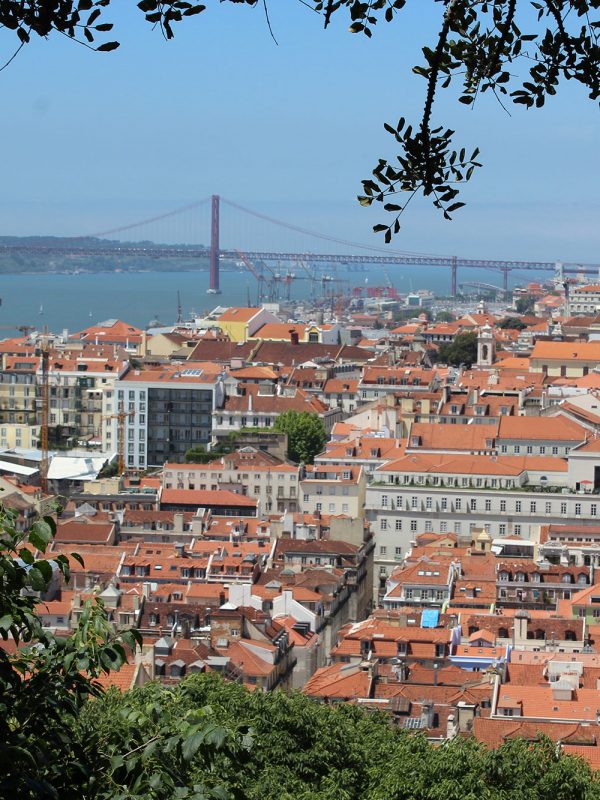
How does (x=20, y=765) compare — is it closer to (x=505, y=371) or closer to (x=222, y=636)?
(x=222, y=636)

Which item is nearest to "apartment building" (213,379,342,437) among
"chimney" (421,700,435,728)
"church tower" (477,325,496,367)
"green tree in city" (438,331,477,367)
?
"church tower" (477,325,496,367)

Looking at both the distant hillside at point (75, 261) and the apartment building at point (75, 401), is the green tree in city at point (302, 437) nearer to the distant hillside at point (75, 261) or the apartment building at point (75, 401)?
the apartment building at point (75, 401)

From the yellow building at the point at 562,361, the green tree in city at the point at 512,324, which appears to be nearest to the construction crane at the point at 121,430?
the yellow building at the point at 562,361

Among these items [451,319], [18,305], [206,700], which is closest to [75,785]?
[206,700]

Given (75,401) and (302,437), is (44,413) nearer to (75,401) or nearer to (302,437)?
(75,401)

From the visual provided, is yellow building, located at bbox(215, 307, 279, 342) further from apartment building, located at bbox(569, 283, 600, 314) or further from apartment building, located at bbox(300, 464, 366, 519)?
apartment building, located at bbox(300, 464, 366, 519)
